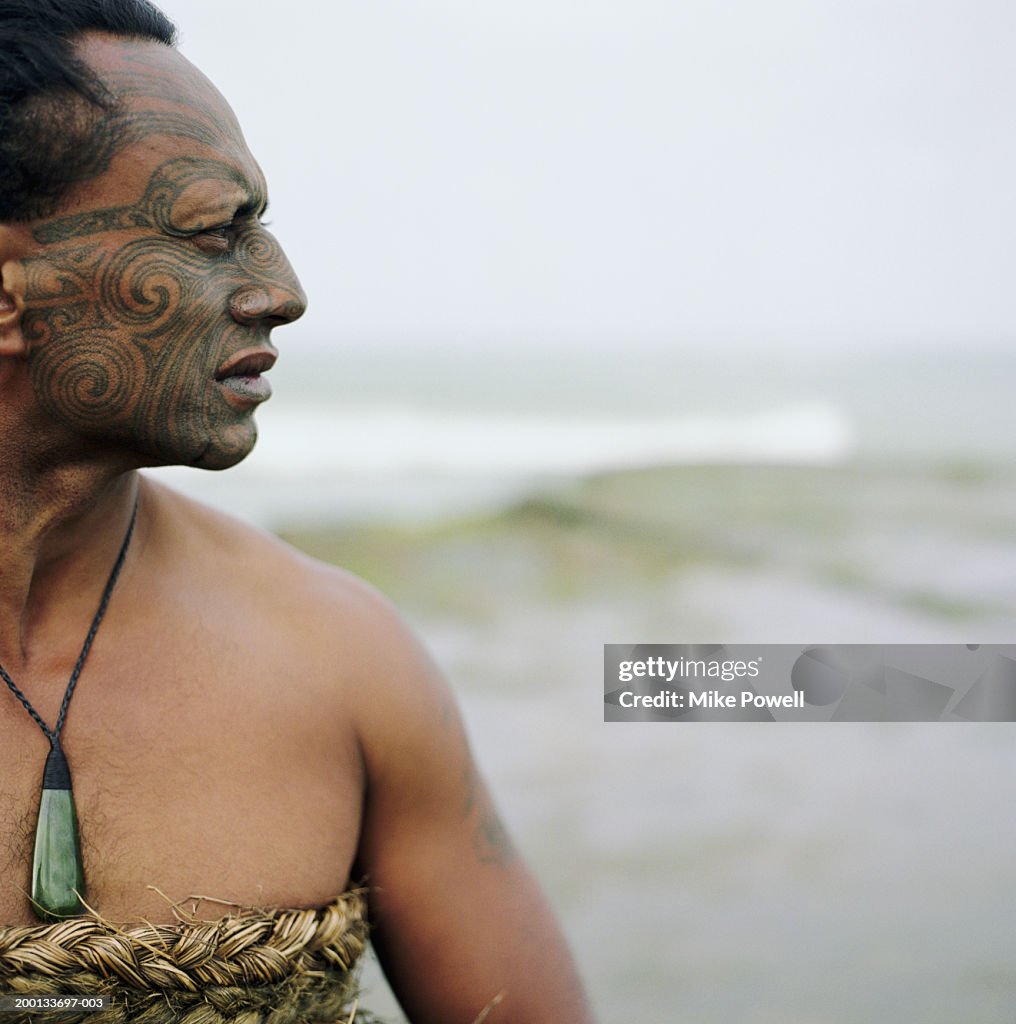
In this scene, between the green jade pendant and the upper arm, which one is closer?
the green jade pendant

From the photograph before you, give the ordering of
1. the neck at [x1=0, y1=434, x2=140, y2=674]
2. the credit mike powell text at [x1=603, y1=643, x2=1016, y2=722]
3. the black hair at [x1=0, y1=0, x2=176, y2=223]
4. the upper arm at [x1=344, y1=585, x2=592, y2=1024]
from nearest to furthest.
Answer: the black hair at [x1=0, y1=0, x2=176, y2=223], the neck at [x1=0, y1=434, x2=140, y2=674], the upper arm at [x1=344, y1=585, x2=592, y2=1024], the credit mike powell text at [x1=603, y1=643, x2=1016, y2=722]

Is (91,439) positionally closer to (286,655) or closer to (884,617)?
(286,655)

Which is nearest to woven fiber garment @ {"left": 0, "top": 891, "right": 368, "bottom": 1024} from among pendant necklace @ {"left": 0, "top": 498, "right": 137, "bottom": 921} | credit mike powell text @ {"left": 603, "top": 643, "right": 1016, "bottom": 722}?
pendant necklace @ {"left": 0, "top": 498, "right": 137, "bottom": 921}

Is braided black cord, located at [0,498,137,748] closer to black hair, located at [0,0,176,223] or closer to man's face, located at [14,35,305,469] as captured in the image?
man's face, located at [14,35,305,469]

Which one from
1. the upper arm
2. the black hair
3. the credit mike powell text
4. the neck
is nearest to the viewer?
the black hair

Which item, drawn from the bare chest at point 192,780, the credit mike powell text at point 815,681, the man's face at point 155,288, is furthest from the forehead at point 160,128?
the credit mike powell text at point 815,681

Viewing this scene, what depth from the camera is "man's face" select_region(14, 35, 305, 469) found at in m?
1.24

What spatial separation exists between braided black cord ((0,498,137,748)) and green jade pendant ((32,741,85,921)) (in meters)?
0.06

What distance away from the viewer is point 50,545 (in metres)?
1.35

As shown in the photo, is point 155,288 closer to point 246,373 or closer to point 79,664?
point 246,373

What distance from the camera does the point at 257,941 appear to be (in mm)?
1307

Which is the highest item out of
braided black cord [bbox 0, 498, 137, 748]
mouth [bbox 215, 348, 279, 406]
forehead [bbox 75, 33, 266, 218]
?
forehead [bbox 75, 33, 266, 218]

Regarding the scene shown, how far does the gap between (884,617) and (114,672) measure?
13.6ft

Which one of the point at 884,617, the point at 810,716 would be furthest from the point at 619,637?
the point at 810,716
